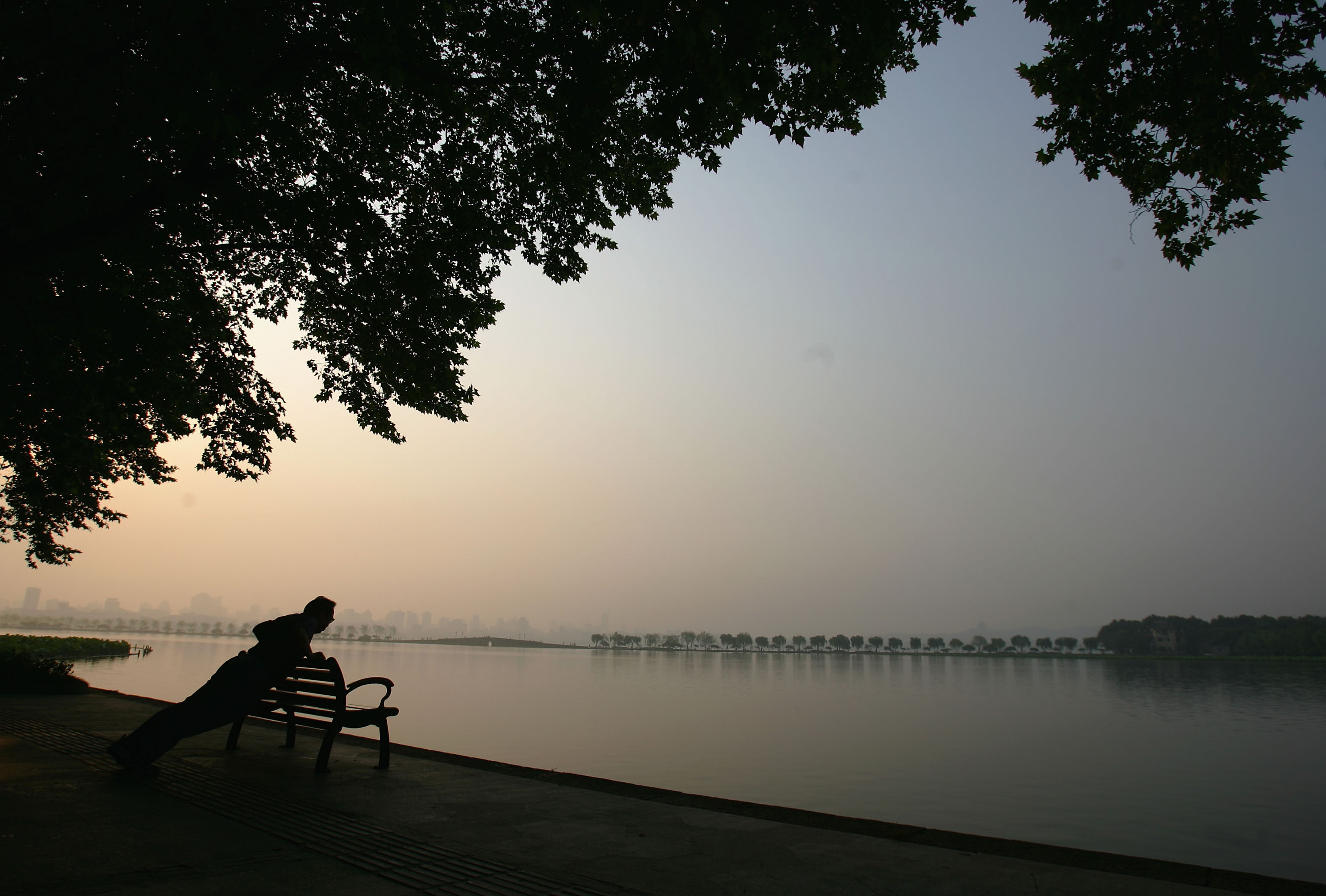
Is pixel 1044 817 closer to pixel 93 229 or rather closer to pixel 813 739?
pixel 813 739

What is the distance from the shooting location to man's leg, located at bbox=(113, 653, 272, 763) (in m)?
6.50

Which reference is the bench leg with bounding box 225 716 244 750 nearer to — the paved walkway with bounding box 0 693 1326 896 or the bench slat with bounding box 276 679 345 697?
the bench slat with bounding box 276 679 345 697

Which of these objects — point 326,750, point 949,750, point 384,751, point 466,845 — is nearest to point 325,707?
point 326,750

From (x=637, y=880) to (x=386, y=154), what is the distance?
849 centimetres

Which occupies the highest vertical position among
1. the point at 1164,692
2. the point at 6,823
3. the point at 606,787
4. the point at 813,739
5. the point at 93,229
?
the point at 93,229

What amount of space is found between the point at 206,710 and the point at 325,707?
3.84 feet

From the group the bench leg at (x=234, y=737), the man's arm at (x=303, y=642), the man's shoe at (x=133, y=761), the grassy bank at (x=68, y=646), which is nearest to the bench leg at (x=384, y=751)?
the man's arm at (x=303, y=642)

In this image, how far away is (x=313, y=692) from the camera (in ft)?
25.5

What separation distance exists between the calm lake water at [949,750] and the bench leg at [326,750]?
1061 centimetres

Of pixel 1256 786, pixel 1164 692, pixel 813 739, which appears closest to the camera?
pixel 1256 786

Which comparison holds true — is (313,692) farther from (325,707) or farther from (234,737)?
(234,737)

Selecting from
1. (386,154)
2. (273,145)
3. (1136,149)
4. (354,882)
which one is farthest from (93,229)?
(1136,149)

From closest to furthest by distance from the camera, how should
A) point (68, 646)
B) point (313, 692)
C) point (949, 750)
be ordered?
1. point (313, 692)
2. point (949, 750)
3. point (68, 646)

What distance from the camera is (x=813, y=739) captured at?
27.6m
